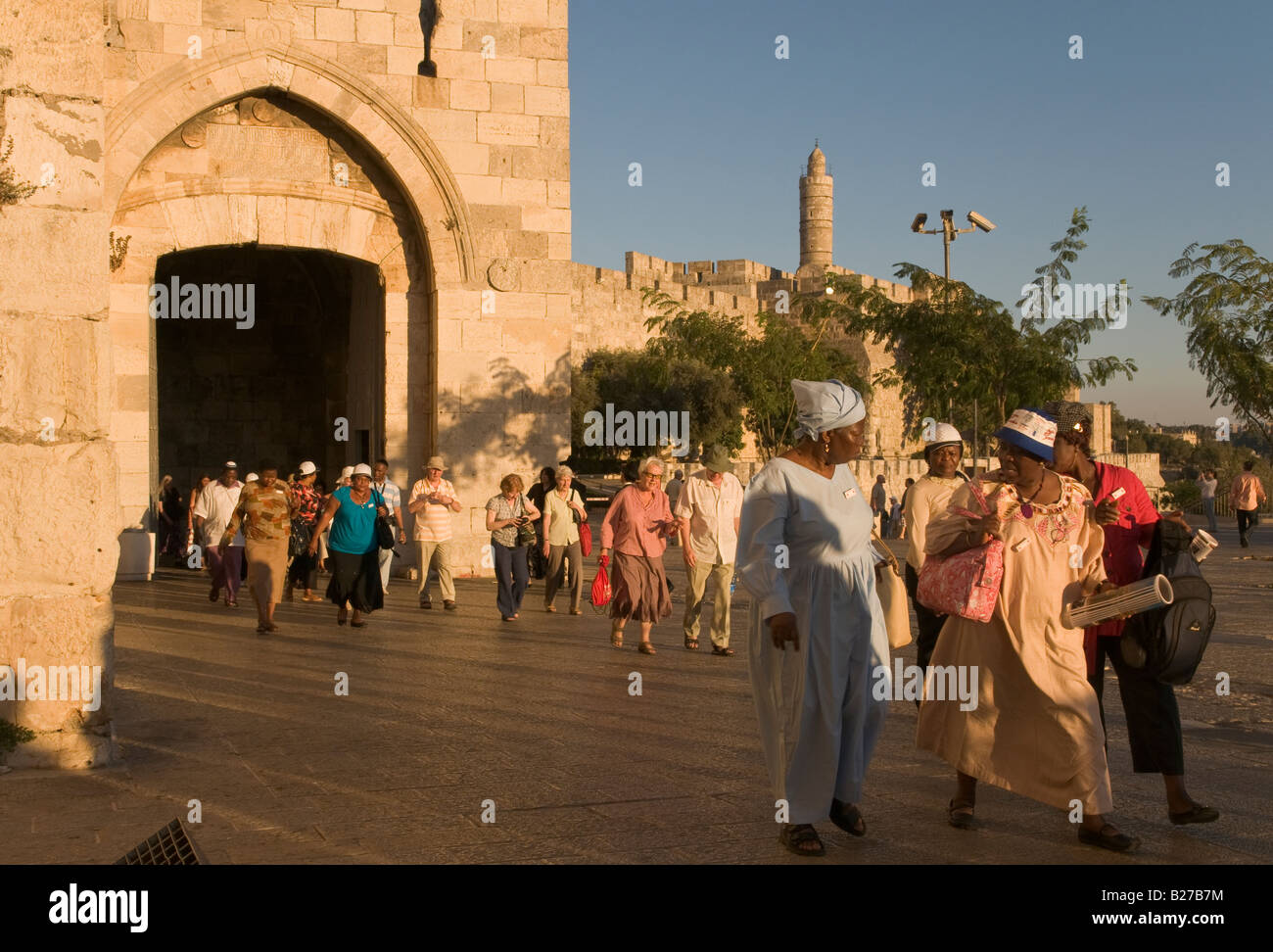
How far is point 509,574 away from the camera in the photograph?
12148mm

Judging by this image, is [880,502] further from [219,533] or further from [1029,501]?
[1029,501]

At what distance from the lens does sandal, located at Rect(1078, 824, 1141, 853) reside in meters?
4.78

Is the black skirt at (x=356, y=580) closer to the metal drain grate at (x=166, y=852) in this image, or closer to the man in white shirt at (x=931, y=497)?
the man in white shirt at (x=931, y=497)

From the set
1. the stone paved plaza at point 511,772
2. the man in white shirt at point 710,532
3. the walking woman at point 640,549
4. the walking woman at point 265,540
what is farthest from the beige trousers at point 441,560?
the man in white shirt at point 710,532

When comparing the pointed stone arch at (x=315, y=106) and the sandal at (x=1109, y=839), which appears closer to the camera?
the sandal at (x=1109, y=839)

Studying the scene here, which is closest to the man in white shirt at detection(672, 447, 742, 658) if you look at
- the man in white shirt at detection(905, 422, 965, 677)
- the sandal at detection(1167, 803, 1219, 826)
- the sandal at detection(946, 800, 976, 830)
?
the man in white shirt at detection(905, 422, 965, 677)

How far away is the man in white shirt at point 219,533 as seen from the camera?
13.3 m

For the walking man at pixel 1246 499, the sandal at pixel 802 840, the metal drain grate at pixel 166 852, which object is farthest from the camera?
the walking man at pixel 1246 499

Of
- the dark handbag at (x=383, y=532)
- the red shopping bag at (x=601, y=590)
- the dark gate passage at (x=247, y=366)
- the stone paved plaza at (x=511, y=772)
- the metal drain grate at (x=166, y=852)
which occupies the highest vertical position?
the dark gate passage at (x=247, y=366)

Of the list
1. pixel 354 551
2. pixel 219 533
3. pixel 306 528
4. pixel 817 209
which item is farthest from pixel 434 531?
pixel 817 209

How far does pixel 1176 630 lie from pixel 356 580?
25.9 ft

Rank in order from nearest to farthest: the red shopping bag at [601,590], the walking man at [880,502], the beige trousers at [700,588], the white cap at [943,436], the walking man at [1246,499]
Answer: the white cap at [943,436] < the beige trousers at [700,588] < the red shopping bag at [601,590] < the walking man at [1246,499] < the walking man at [880,502]

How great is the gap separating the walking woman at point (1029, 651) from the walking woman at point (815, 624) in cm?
34
